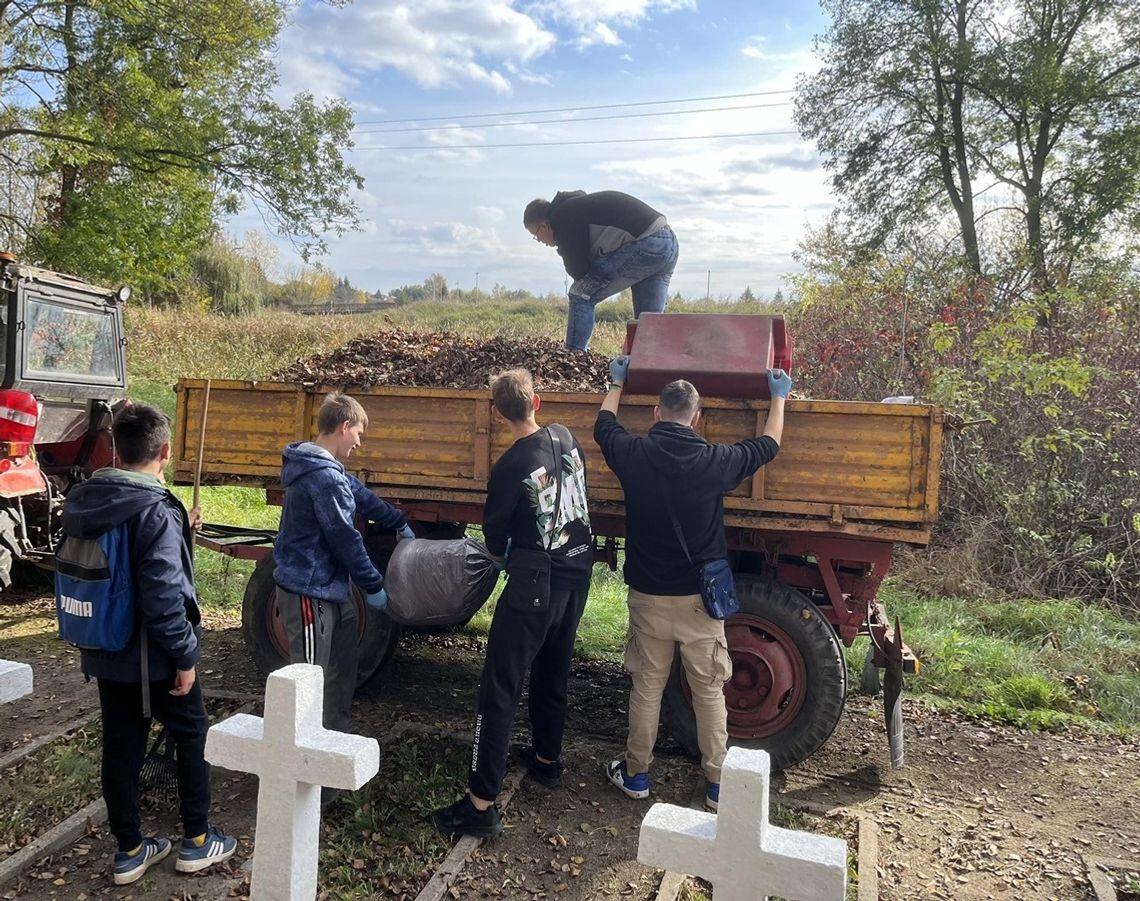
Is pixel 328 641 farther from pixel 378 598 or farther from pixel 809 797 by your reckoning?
pixel 809 797

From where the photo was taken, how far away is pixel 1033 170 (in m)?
16.6

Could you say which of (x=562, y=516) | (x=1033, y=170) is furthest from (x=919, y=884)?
(x=1033, y=170)

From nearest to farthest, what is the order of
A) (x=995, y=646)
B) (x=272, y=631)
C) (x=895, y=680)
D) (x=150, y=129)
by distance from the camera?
(x=895, y=680)
(x=272, y=631)
(x=995, y=646)
(x=150, y=129)

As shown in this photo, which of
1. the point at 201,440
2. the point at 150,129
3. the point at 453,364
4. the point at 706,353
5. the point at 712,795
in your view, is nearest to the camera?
the point at 712,795

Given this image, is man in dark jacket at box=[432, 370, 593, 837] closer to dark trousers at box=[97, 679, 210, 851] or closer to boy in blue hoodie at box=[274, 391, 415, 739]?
boy in blue hoodie at box=[274, 391, 415, 739]

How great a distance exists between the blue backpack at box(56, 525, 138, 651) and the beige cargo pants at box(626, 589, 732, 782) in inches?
78.8

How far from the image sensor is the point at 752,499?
12.3 ft

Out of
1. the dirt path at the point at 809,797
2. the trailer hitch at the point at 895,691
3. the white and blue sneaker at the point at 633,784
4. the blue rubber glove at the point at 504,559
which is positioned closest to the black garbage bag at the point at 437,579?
the blue rubber glove at the point at 504,559

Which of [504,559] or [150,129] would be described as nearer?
[504,559]

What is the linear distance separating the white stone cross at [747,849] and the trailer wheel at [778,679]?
7.02 ft

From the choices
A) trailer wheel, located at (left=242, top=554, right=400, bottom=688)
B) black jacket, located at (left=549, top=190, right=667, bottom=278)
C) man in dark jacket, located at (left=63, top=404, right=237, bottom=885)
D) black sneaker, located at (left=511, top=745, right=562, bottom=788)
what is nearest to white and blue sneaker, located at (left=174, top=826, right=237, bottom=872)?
man in dark jacket, located at (left=63, top=404, right=237, bottom=885)

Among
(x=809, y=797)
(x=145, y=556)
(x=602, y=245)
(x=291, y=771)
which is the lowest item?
(x=809, y=797)

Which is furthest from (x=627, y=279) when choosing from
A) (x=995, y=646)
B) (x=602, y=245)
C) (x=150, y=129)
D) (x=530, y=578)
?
(x=150, y=129)

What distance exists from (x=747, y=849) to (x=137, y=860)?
2.41 m
